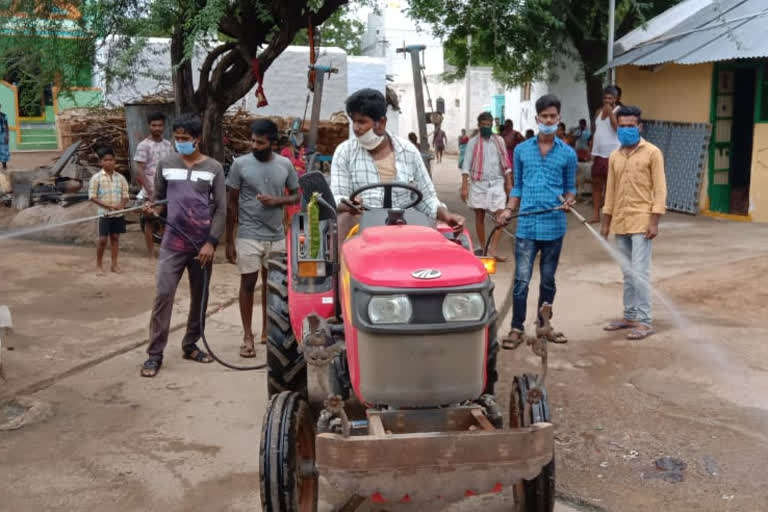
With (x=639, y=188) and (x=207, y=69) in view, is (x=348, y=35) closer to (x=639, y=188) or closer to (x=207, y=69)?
(x=207, y=69)

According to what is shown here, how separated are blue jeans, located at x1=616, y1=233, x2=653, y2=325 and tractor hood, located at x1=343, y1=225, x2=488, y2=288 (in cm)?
378

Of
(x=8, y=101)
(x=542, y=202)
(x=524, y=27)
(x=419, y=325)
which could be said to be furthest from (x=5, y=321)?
(x=8, y=101)

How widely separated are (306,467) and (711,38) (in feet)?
36.6

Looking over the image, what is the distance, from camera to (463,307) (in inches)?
137

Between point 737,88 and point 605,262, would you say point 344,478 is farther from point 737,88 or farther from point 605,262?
point 737,88

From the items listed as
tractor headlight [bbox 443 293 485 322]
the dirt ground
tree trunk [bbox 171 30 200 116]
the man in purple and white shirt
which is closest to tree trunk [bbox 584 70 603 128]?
the dirt ground

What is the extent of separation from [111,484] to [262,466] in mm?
1347

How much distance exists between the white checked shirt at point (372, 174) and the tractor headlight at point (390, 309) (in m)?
1.50

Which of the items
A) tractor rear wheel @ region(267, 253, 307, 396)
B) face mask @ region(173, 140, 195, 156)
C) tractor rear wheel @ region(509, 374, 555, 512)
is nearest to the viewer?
tractor rear wheel @ region(509, 374, 555, 512)

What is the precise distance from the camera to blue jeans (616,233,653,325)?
23.6ft

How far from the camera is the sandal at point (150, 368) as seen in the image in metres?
6.50

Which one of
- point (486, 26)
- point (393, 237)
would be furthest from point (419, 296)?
point (486, 26)

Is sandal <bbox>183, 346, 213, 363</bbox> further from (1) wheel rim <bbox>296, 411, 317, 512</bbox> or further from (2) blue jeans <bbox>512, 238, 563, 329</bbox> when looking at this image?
(1) wheel rim <bbox>296, 411, 317, 512</bbox>

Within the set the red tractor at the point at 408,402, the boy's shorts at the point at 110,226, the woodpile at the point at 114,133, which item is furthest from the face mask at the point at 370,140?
the woodpile at the point at 114,133
